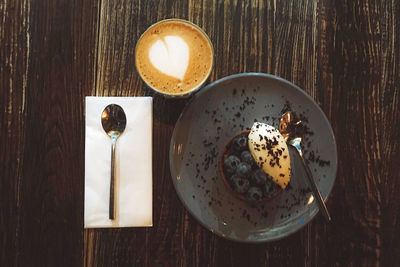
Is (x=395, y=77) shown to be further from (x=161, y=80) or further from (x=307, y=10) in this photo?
(x=161, y=80)

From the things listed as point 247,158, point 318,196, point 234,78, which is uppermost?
point 234,78

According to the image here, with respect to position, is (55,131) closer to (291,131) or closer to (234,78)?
(234,78)

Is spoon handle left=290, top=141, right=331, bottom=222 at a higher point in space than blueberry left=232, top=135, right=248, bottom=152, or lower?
lower

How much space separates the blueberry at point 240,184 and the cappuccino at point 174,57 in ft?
0.89

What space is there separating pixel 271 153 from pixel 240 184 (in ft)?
Result: 0.39

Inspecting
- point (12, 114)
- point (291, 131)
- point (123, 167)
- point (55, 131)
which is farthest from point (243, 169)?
point (12, 114)

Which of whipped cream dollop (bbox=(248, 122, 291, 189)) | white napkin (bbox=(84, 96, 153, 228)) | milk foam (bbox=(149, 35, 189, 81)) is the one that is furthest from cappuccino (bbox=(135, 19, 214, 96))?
whipped cream dollop (bbox=(248, 122, 291, 189))

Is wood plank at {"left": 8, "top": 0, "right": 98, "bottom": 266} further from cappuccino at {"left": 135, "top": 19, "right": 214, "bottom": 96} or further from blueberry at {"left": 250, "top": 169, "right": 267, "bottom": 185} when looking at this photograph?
blueberry at {"left": 250, "top": 169, "right": 267, "bottom": 185}

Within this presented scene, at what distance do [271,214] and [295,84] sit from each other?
0.40m

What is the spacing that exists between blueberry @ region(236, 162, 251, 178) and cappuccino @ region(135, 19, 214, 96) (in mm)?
244

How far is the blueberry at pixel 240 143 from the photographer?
85cm

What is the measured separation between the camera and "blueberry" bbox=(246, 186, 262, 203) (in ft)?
2.72

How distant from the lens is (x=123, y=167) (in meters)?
0.87

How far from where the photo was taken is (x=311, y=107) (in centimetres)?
88
